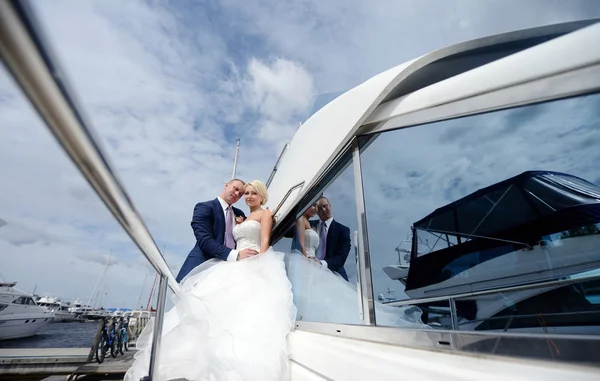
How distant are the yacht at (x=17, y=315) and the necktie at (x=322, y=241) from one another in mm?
20654

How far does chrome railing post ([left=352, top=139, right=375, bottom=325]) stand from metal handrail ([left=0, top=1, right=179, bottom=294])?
0.99 m

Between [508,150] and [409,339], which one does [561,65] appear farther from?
[409,339]

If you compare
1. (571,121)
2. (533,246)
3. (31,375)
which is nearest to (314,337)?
(533,246)

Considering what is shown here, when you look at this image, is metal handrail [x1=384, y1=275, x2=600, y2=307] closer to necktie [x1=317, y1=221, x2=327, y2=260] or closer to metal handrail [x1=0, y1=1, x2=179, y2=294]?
necktie [x1=317, y1=221, x2=327, y2=260]

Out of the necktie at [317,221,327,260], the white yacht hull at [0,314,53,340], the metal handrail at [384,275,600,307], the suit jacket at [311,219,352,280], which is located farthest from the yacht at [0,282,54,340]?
the metal handrail at [384,275,600,307]

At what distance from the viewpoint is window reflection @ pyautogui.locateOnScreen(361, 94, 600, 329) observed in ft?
3.35

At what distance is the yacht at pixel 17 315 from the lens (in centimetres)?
1556

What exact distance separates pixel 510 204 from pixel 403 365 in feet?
2.84

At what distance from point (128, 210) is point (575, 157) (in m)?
1.25

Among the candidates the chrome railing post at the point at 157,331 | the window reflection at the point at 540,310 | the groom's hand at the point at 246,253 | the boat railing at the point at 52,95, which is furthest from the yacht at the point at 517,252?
the groom's hand at the point at 246,253

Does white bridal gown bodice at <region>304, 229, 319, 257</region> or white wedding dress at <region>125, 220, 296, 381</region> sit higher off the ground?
white bridal gown bodice at <region>304, 229, 319, 257</region>

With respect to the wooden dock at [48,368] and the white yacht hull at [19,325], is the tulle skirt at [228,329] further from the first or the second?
the white yacht hull at [19,325]

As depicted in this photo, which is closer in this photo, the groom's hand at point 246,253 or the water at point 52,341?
the groom's hand at point 246,253

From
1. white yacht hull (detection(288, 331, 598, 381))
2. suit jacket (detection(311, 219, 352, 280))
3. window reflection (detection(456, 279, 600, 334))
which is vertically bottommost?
white yacht hull (detection(288, 331, 598, 381))
